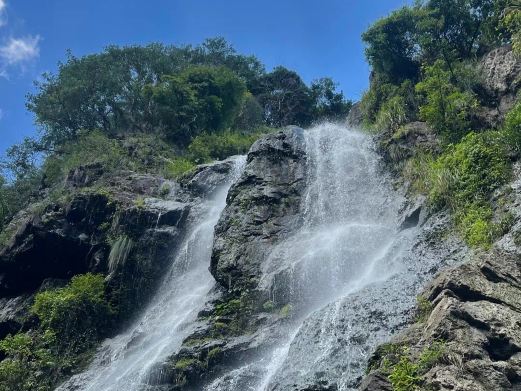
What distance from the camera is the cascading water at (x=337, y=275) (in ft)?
43.7

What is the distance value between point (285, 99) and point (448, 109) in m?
26.0

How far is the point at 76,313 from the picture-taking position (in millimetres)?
22109

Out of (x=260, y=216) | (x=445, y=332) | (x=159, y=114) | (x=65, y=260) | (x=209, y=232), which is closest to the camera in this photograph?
(x=445, y=332)

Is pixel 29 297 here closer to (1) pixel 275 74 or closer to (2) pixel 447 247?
(2) pixel 447 247

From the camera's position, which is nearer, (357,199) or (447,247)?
(447,247)

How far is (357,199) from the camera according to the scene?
22.1 metres

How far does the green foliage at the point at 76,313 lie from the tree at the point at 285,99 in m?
25.6

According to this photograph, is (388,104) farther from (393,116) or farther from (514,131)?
(514,131)

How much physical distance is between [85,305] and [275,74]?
30322 mm

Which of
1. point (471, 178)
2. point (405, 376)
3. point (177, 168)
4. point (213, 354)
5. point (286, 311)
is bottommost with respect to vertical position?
point (405, 376)

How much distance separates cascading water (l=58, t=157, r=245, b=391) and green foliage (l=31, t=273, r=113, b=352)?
1021 millimetres

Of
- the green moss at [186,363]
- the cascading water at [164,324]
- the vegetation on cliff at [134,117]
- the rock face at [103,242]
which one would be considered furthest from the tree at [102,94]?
the green moss at [186,363]

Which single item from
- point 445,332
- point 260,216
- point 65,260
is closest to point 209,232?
point 260,216

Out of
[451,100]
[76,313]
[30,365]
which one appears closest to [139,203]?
[76,313]
